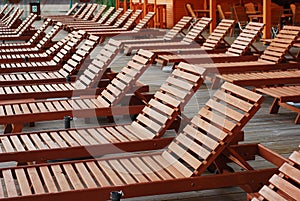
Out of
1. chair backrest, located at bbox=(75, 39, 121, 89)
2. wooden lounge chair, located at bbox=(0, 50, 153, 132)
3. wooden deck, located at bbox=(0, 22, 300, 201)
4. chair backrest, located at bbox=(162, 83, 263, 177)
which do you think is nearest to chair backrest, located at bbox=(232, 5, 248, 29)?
wooden deck, located at bbox=(0, 22, 300, 201)

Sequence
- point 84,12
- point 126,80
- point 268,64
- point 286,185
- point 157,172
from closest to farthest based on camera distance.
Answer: point 286,185
point 157,172
point 126,80
point 268,64
point 84,12

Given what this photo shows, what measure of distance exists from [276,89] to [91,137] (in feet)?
7.60

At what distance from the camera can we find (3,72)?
27.0ft

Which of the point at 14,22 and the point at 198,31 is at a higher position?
the point at 198,31

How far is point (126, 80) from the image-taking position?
5.95 meters

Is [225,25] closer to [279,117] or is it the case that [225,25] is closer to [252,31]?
[252,31]

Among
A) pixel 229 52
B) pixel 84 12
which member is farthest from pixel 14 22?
pixel 229 52

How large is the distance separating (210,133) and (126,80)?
6.59 feet

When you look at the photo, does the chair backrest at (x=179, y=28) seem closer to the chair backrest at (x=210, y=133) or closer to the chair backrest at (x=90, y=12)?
the chair backrest at (x=90, y=12)

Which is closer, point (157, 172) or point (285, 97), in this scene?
point (157, 172)

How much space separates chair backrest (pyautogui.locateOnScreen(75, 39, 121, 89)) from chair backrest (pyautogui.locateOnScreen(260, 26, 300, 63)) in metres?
2.17

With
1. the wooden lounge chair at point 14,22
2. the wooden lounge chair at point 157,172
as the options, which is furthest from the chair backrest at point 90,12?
the wooden lounge chair at point 157,172

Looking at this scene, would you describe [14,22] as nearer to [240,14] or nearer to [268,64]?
[240,14]

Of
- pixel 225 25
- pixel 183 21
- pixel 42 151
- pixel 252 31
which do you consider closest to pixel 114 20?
pixel 183 21
